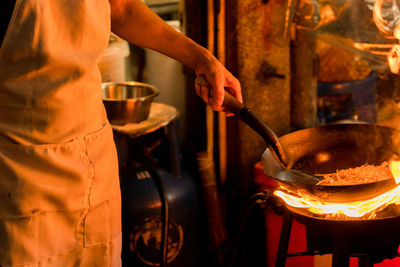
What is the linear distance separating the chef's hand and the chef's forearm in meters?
0.09

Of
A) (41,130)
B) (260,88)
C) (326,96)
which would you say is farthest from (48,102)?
(326,96)

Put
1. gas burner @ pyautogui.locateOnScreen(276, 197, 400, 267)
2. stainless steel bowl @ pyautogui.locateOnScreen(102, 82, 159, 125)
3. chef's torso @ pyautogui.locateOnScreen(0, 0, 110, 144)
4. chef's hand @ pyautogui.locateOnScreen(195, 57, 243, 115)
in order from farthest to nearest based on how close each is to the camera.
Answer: stainless steel bowl @ pyautogui.locateOnScreen(102, 82, 159, 125) < chef's hand @ pyautogui.locateOnScreen(195, 57, 243, 115) < gas burner @ pyautogui.locateOnScreen(276, 197, 400, 267) < chef's torso @ pyautogui.locateOnScreen(0, 0, 110, 144)

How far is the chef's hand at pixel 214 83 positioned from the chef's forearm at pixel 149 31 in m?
0.09

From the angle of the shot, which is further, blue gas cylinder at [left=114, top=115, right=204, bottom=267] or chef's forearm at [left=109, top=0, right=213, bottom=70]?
blue gas cylinder at [left=114, top=115, right=204, bottom=267]

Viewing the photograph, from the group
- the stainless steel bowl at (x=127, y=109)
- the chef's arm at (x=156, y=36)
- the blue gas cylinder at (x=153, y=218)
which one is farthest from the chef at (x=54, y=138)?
the blue gas cylinder at (x=153, y=218)

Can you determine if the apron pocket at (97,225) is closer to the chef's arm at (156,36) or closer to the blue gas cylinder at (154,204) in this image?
the chef's arm at (156,36)

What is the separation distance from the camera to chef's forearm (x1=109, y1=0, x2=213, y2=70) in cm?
199

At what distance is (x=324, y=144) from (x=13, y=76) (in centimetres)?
132

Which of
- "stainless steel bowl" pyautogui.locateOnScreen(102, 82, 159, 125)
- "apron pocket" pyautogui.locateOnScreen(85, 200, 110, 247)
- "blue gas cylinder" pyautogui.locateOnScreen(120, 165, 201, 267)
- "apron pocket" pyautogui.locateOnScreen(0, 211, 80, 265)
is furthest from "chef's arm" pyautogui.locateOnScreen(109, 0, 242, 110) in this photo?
"blue gas cylinder" pyautogui.locateOnScreen(120, 165, 201, 267)

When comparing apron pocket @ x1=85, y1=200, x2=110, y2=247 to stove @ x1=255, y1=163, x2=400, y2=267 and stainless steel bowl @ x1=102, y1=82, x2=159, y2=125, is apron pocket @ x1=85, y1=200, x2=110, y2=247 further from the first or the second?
stainless steel bowl @ x1=102, y1=82, x2=159, y2=125

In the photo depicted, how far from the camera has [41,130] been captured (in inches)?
61.3

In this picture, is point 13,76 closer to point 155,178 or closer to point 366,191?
point 366,191

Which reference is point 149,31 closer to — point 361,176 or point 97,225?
point 97,225

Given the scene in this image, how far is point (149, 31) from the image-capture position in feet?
6.60
